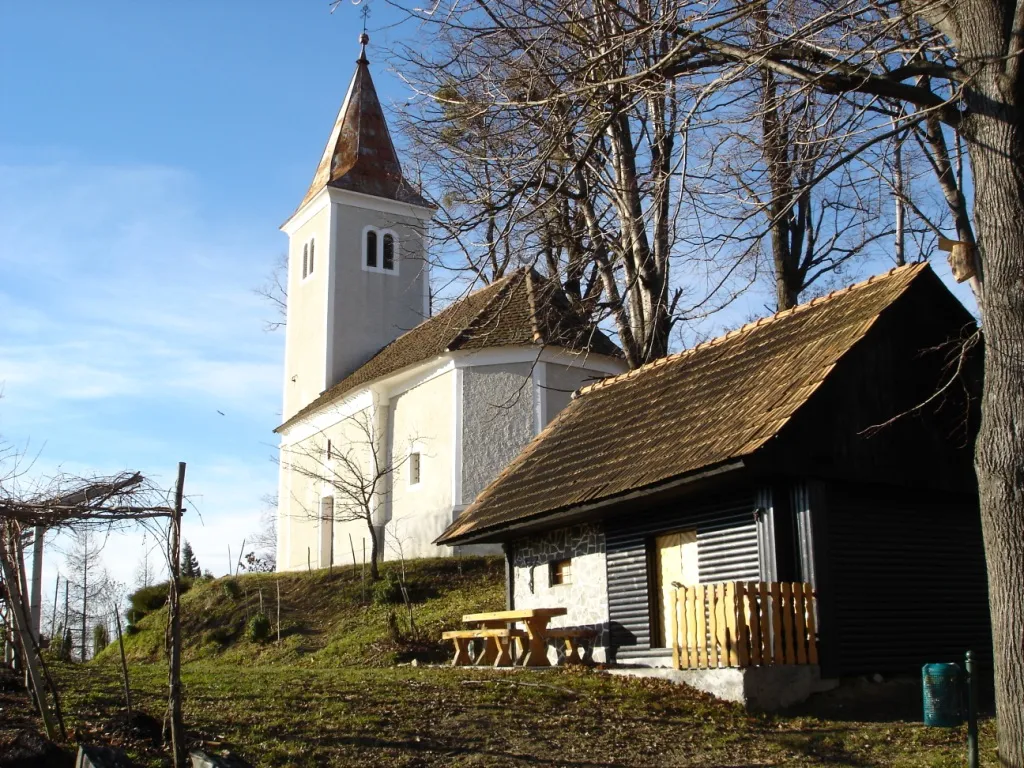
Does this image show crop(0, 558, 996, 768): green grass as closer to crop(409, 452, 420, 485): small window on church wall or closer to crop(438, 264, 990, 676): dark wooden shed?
crop(438, 264, 990, 676): dark wooden shed

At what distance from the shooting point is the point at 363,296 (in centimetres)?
3662

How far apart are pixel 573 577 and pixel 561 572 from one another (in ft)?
1.48

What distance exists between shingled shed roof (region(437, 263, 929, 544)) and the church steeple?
20.4 m

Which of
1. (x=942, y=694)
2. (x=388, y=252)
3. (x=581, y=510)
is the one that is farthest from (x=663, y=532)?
(x=388, y=252)

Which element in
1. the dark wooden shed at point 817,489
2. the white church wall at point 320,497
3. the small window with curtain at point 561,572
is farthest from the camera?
the white church wall at point 320,497

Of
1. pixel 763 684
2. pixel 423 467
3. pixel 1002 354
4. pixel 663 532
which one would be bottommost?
pixel 763 684

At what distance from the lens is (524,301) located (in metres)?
29.2

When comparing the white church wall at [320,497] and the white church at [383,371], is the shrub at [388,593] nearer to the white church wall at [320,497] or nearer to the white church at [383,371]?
the white church at [383,371]

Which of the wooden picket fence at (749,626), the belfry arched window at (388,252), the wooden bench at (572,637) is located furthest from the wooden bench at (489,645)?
the belfry arched window at (388,252)

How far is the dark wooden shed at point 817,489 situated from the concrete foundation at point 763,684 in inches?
11.3

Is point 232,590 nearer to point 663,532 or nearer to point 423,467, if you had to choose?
point 423,467

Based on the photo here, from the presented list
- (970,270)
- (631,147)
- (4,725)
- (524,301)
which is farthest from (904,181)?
(4,725)

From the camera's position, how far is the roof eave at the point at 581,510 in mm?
12562

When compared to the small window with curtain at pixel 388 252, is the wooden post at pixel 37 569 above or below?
below
